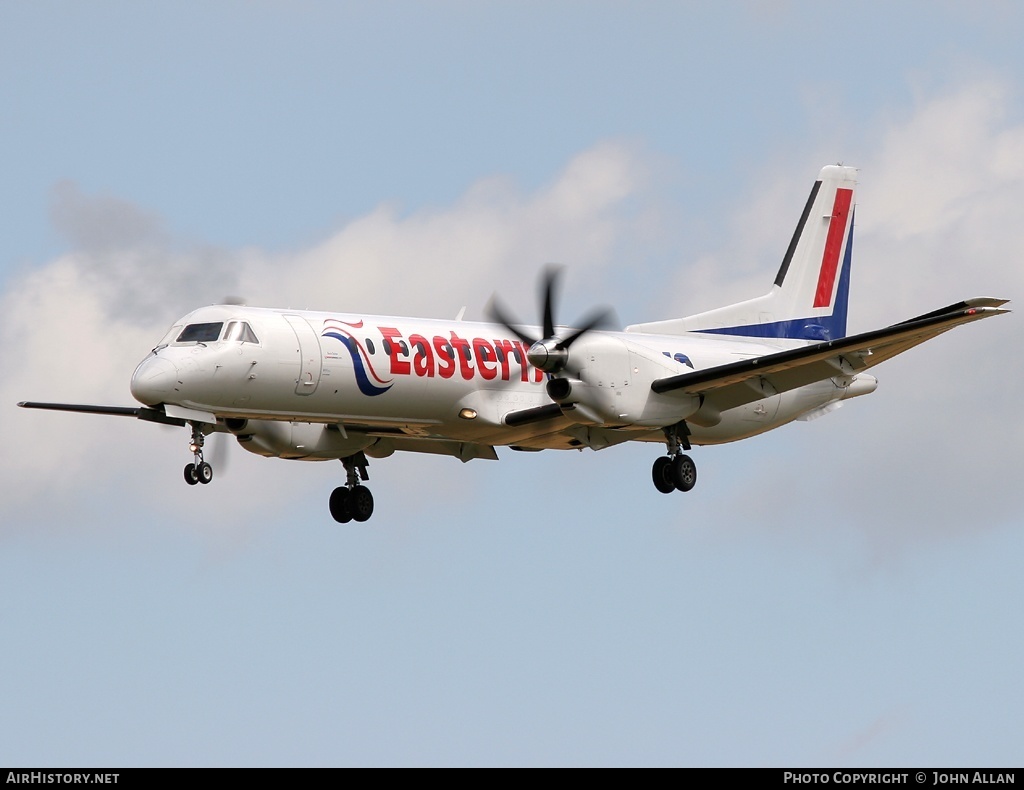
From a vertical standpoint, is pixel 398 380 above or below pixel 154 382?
above

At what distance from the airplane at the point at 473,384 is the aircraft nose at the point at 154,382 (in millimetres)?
24

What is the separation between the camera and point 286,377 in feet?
84.9

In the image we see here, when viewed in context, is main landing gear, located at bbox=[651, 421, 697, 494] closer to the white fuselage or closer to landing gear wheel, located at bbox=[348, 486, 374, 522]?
the white fuselage

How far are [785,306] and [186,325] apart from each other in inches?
498

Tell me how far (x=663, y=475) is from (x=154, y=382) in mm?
8944

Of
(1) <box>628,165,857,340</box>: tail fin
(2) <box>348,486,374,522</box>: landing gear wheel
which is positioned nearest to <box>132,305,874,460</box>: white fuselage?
(2) <box>348,486,374,522</box>: landing gear wheel

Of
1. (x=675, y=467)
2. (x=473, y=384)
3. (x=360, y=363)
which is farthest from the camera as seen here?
(x=675, y=467)

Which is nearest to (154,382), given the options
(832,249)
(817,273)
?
(817,273)

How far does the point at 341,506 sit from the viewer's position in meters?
30.2

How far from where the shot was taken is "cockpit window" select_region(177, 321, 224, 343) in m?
25.7

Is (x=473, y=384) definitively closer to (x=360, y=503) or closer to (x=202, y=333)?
(x=360, y=503)

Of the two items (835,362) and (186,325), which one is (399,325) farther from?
(835,362)
